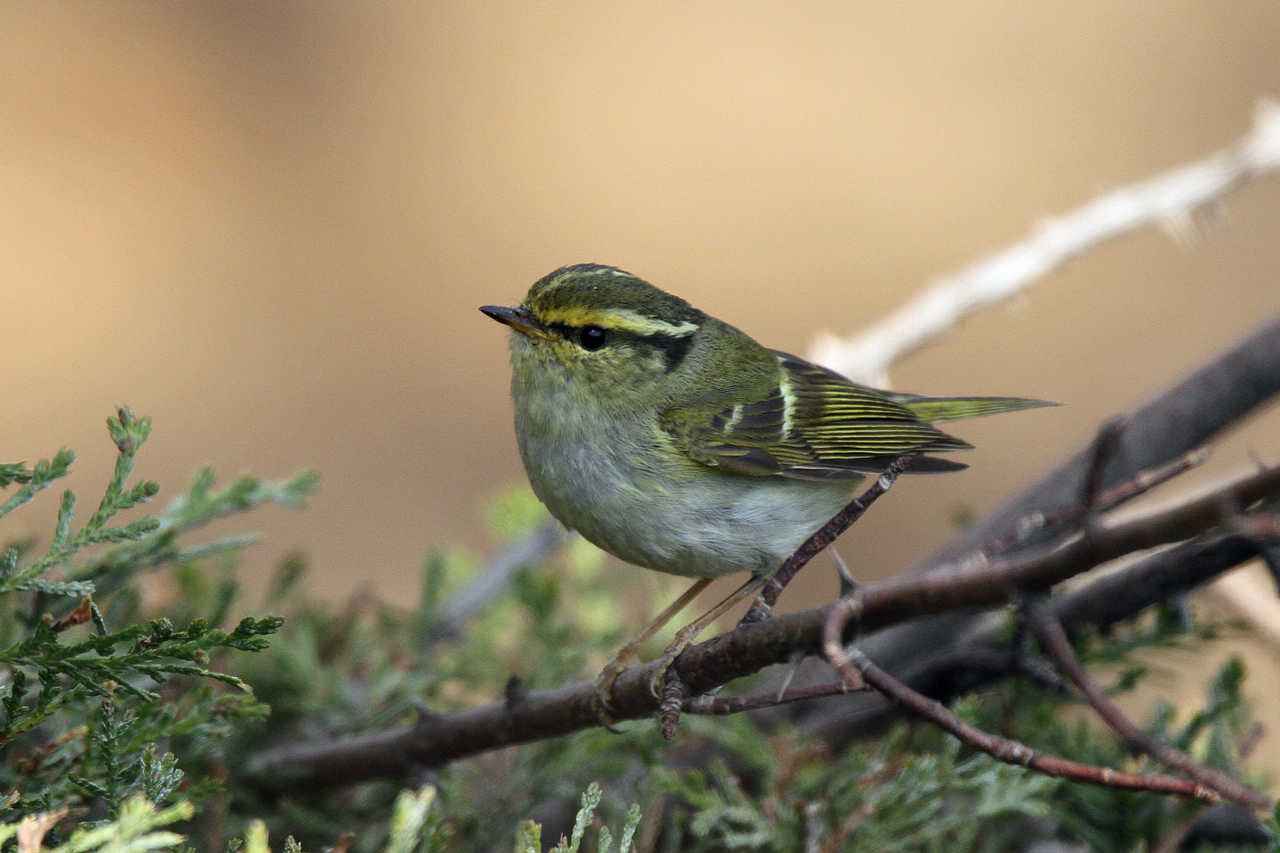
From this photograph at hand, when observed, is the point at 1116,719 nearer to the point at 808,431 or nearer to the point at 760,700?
the point at 760,700

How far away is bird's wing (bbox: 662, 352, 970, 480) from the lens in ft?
8.61

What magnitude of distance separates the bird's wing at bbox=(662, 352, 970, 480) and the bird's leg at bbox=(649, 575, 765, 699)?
25cm

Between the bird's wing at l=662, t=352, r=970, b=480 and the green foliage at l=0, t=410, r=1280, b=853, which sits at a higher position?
the bird's wing at l=662, t=352, r=970, b=480

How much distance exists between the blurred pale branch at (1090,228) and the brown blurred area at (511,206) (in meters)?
2.99

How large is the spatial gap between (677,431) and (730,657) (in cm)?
114

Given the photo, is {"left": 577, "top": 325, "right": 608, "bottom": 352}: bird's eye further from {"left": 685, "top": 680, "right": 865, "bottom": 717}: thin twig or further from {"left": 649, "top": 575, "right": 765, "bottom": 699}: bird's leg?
{"left": 685, "top": 680, "right": 865, "bottom": 717}: thin twig

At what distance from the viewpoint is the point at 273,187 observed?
21.2 ft

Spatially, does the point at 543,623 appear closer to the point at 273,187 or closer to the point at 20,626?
the point at 20,626

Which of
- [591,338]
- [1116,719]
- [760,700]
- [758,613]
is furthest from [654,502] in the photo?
[1116,719]

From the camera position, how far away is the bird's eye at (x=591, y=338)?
2.68 metres

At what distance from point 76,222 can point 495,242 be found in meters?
1.94

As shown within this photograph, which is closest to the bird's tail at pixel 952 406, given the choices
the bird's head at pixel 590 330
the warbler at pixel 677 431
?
the warbler at pixel 677 431

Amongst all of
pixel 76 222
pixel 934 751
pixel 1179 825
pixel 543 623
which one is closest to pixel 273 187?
pixel 76 222

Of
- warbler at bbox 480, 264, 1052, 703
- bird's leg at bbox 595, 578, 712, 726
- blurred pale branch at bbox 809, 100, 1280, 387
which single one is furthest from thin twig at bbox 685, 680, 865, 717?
blurred pale branch at bbox 809, 100, 1280, 387
